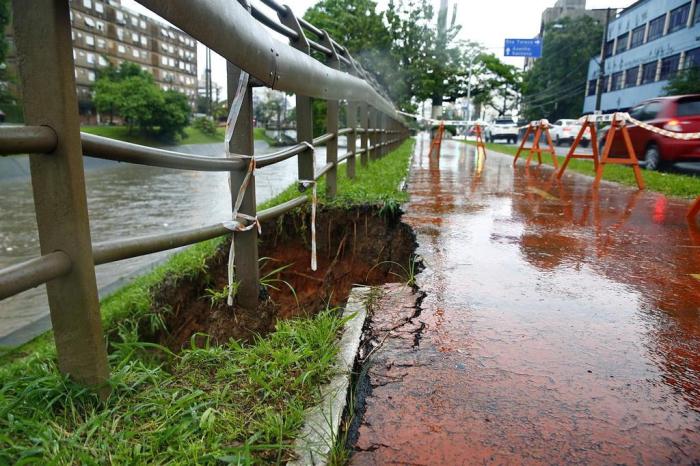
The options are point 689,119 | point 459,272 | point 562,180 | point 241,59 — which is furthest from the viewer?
point 689,119

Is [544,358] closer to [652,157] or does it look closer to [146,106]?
[652,157]

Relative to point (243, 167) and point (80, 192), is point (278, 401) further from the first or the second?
point (243, 167)

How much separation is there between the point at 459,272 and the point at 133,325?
6.60 feet

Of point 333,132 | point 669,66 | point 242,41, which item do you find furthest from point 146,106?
point 669,66

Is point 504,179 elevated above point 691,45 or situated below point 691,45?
below

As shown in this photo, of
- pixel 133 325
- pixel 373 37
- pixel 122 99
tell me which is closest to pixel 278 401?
pixel 133 325

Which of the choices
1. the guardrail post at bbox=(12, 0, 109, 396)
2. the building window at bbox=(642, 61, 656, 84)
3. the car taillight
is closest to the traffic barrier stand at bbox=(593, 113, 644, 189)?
the car taillight

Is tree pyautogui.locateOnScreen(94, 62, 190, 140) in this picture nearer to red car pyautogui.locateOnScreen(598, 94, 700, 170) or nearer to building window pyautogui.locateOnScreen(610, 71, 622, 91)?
red car pyautogui.locateOnScreen(598, 94, 700, 170)

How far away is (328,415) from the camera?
1502 millimetres

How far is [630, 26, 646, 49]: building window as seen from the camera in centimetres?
3950

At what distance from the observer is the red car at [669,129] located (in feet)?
30.1

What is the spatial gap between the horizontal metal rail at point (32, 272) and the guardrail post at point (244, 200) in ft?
3.81

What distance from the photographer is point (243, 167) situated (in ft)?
8.20

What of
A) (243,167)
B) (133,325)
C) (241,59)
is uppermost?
(241,59)
